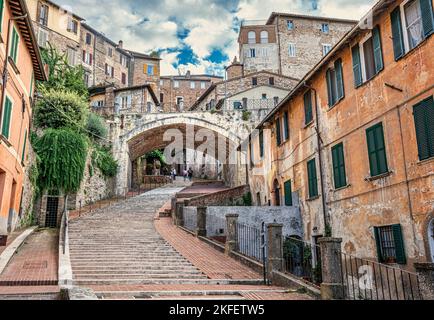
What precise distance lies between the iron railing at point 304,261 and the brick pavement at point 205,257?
117 inches

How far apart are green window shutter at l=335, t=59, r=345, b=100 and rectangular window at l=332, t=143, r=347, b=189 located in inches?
71.3

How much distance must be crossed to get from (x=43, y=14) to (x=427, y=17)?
1818 inches

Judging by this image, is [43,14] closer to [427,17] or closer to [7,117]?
[7,117]

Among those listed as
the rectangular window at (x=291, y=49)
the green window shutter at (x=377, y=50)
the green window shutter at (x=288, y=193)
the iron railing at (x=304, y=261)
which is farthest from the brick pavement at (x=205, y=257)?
the rectangular window at (x=291, y=49)

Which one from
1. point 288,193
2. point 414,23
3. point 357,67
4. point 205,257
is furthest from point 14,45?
point 288,193

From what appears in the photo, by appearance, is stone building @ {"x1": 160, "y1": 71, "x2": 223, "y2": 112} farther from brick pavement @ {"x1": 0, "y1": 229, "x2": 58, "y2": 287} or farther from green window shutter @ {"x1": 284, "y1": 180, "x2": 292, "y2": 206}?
brick pavement @ {"x1": 0, "y1": 229, "x2": 58, "y2": 287}

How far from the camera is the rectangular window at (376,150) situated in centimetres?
1174

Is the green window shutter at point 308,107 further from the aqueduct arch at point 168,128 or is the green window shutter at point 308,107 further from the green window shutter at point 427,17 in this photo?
the aqueduct arch at point 168,128

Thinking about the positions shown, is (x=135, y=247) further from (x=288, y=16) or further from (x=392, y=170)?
(x=288, y=16)

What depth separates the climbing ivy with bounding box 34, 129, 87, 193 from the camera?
66.7 ft

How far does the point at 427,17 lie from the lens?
10.0 meters

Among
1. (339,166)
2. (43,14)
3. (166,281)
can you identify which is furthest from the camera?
(43,14)

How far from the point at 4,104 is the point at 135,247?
21.0 ft
